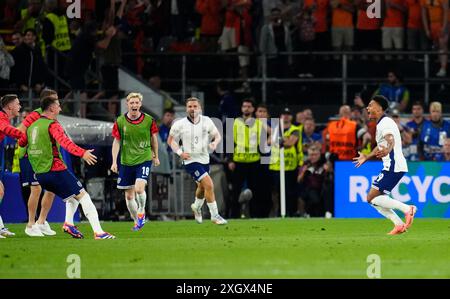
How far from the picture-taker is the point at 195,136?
25.4 meters

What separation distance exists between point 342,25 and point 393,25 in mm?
1211

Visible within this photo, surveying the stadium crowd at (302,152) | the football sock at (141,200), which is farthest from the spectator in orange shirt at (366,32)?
the football sock at (141,200)

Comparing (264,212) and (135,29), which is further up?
(135,29)

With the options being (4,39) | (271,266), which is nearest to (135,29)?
(4,39)

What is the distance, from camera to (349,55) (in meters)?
32.9

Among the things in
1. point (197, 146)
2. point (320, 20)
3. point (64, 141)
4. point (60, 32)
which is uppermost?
point (320, 20)

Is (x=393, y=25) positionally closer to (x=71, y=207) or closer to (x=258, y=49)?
(x=258, y=49)

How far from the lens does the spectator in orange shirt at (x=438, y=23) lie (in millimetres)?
32094

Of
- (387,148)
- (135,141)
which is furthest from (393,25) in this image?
(387,148)

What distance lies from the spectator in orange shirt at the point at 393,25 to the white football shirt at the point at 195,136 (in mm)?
8307

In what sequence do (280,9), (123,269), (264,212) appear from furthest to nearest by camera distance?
(280,9) → (264,212) → (123,269)

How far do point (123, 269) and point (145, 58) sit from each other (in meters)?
17.9

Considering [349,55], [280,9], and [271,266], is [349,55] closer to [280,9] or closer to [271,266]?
[280,9]

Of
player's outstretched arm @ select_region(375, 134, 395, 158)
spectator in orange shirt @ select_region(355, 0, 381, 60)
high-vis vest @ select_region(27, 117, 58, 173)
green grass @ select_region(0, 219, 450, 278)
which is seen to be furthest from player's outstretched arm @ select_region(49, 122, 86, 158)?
spectator in orange shirt @ select_region(355, 0, 381, 60)
